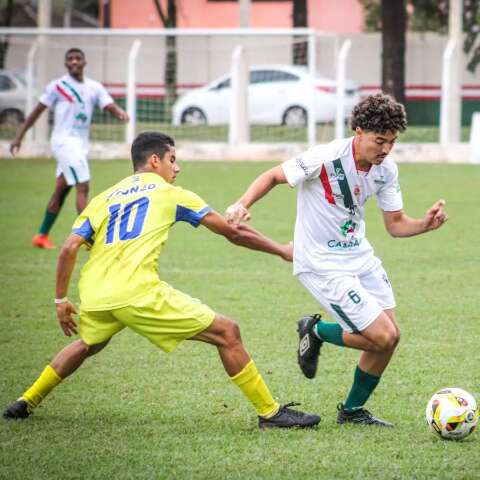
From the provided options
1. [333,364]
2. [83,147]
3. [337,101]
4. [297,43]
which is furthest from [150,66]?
[333,364]

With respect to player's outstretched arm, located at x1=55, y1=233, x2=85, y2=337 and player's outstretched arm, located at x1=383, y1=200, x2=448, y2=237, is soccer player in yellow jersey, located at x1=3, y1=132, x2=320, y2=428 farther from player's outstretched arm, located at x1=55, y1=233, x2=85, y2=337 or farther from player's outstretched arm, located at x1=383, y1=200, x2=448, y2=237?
player's outstretched arm, located at x1=383, y1=200, x2=448, y2=237

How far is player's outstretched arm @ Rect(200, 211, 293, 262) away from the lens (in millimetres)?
5949

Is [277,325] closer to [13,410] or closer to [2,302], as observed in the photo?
[2,302]

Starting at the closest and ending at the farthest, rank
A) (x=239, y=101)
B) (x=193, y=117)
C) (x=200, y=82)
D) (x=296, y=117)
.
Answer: (x=296, y=117) < (x=239, y=101) < (x=193, y=117) < (x=200, y=82)

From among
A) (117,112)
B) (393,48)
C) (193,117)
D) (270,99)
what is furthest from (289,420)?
(393,48)

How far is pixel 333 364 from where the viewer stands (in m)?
7.69

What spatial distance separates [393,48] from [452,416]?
24.2 metres

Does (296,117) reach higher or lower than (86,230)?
lower

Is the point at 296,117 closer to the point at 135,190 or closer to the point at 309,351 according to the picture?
the point at 309,351

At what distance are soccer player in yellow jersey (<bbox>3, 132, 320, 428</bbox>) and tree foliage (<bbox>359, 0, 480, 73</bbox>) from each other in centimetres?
2367

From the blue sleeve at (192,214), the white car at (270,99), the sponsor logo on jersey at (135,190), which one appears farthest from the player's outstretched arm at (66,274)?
the white car at (270,99)

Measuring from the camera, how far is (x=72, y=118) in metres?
13.6

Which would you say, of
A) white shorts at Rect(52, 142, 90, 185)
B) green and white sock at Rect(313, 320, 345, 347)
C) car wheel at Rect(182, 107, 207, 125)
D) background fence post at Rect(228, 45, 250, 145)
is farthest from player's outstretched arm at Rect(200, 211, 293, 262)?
car wheel at Rect(182, 107, 207, 125)

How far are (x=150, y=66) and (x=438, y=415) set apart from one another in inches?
869
